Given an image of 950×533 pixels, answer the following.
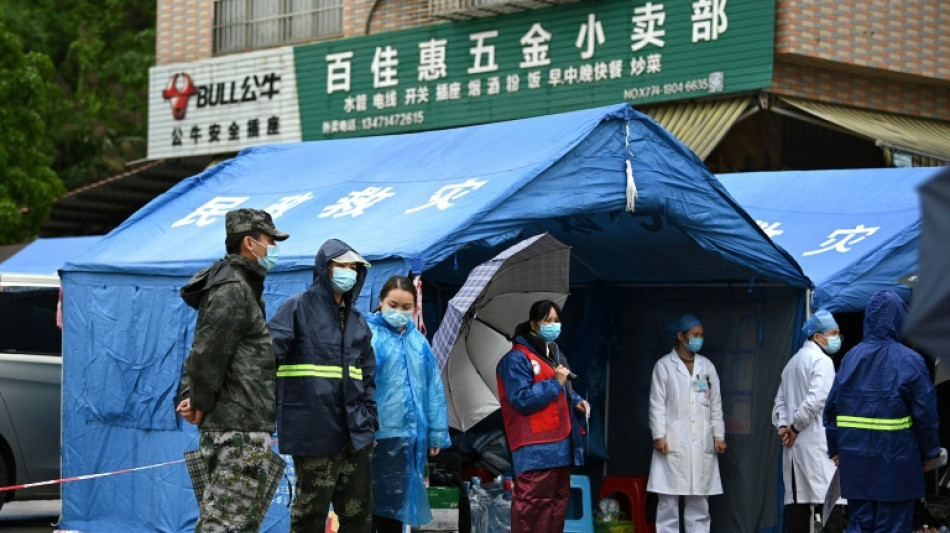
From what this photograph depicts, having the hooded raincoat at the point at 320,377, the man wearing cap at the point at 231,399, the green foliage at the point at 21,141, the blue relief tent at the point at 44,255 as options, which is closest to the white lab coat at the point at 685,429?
the hooded raincoat at the point at 320,377

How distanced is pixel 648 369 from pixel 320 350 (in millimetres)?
5235

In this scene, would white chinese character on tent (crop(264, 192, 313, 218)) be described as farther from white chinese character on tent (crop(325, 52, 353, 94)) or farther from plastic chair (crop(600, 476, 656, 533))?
white chinese character on tent (crop(325, 52, 353, 94))

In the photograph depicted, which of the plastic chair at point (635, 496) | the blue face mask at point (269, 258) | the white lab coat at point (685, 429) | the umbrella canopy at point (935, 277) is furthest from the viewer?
the plastic chair at point (635, 496)

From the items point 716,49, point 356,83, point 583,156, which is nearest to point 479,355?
point 583,156

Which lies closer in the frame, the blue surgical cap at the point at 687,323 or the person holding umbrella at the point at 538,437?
the person holding umbrella at the point at 538,437

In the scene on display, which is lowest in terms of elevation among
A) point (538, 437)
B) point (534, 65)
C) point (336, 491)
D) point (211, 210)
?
point (336, 491)

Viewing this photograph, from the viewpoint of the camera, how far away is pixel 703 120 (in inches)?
691

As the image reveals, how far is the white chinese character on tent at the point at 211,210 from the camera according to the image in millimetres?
12258

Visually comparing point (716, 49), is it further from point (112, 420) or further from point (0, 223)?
point (0, 223)

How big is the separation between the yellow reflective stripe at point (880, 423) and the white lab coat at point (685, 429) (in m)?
2.16

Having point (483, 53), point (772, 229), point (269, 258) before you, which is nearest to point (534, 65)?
point (483, 53)

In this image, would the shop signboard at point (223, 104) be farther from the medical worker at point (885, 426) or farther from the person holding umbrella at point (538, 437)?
the medical worker at point (885, 426)

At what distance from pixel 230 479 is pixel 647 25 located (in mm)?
11517

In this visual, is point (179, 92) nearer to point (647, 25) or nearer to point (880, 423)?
point (647, 25)
